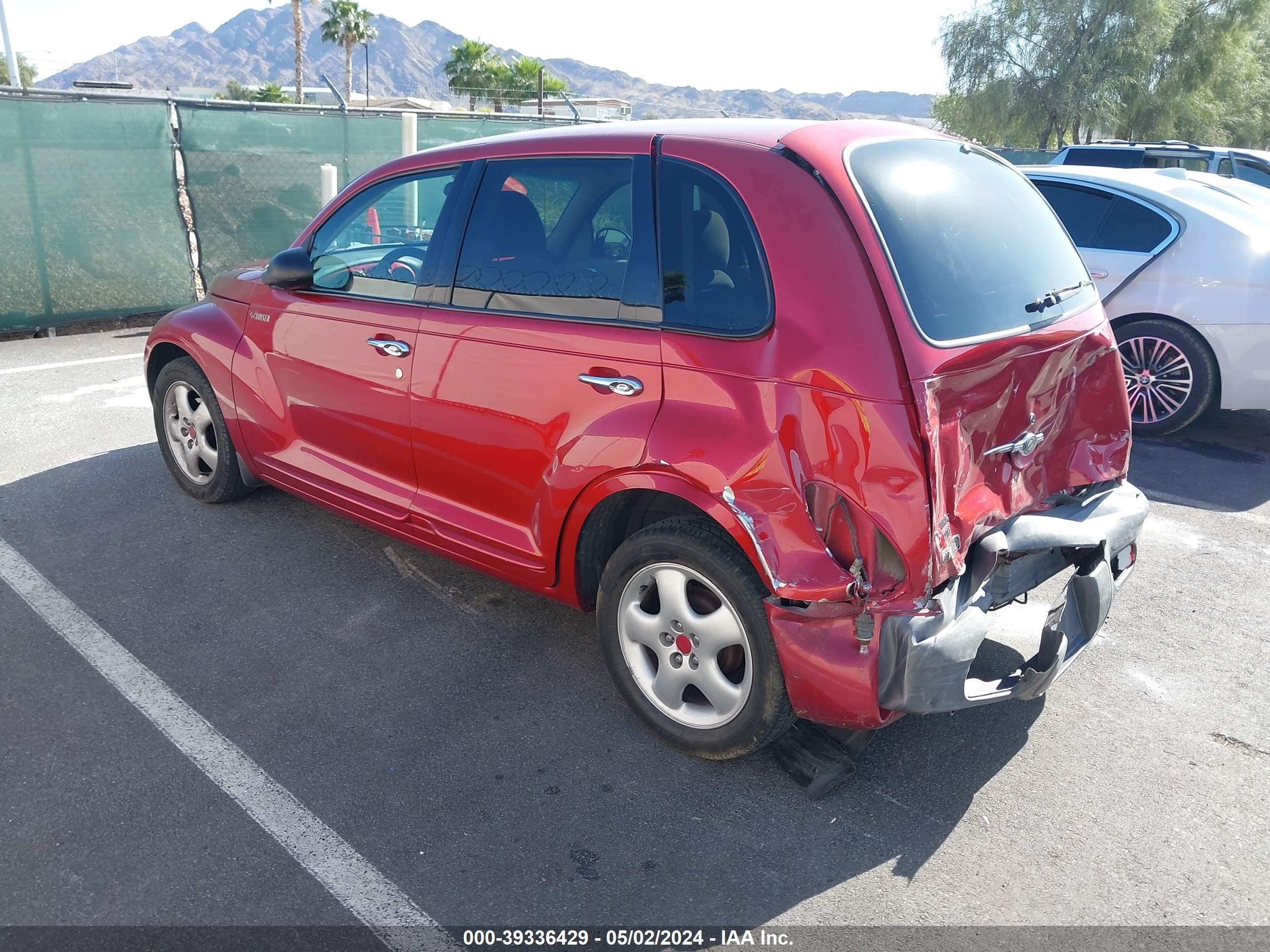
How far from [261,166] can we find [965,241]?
9040mm

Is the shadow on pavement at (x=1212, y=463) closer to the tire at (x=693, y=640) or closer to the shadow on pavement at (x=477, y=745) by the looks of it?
the shadow on pavement at (x=477, y=745)

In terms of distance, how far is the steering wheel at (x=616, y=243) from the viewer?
10.6 feet

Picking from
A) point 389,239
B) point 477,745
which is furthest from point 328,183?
point 477,745

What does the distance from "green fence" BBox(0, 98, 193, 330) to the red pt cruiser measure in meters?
6.28

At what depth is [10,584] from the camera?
4.24m

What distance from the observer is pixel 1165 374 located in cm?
680

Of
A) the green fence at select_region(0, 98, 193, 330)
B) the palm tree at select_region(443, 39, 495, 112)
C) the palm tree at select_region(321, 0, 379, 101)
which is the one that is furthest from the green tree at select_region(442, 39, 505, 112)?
the green fence at select_region(0, 98, 193, 330)

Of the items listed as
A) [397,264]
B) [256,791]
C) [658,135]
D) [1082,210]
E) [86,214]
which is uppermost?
[658,135]

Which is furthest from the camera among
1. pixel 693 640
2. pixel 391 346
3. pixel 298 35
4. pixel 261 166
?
pixel 298 35

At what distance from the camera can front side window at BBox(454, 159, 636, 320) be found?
3289mm

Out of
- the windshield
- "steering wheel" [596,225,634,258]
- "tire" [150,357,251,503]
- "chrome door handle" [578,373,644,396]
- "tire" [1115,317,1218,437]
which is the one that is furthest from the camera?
"tire" [1115,317,1218,437]

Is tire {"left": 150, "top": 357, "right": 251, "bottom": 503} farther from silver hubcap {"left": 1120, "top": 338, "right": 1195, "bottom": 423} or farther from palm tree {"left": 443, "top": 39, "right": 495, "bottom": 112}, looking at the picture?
palm tree {"left": 443, "top": 39, "right": 495, "bottom": 112}

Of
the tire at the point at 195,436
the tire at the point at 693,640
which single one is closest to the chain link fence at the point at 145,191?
the tire at the point at 195,436

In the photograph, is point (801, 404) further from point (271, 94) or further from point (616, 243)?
point (271, 94)
